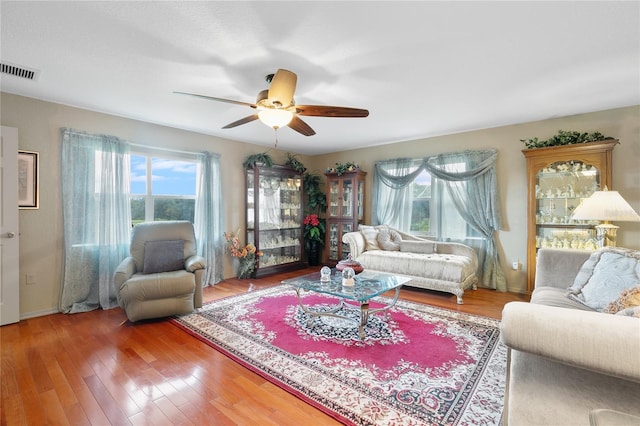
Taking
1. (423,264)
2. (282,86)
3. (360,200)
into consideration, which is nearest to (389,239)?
(423,264)

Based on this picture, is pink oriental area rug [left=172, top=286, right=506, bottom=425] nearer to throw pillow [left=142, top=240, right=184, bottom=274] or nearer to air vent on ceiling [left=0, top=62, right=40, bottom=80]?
throw pillow [left=142, top=240, right=184, bottom=274]

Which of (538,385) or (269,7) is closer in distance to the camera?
(538,385)

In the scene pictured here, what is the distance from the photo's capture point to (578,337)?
101 cm

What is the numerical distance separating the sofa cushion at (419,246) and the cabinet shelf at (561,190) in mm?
1238

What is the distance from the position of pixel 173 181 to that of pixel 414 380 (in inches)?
161

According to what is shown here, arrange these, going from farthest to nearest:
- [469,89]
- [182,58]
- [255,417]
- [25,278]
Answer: [25,278] < [469,89] < [182,58] < [255,417]

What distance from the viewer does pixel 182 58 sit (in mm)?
2309

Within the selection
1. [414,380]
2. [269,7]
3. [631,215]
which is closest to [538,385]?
[414,380]

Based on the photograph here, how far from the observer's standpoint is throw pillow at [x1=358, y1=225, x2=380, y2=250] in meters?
4.77

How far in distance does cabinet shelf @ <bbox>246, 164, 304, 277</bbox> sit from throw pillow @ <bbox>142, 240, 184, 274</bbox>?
164cm

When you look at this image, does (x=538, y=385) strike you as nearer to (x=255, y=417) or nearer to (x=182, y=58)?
(x=255, y=417)

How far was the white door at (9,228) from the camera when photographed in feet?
9.59

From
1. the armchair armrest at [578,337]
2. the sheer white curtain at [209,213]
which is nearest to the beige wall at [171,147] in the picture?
the sheer white curtain at [209,213]

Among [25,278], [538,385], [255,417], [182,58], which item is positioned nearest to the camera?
[538,385]
